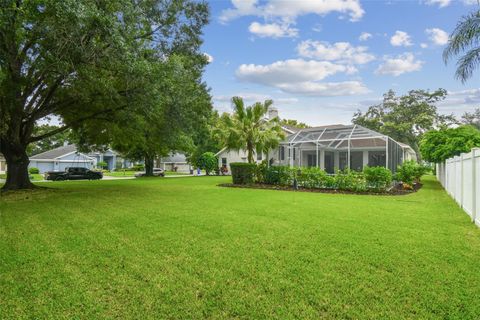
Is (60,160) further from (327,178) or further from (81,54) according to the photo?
(327,178)

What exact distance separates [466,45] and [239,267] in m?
10.5

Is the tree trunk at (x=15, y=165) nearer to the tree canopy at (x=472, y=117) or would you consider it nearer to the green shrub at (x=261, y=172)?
the green shrub at (x=261, y=172)

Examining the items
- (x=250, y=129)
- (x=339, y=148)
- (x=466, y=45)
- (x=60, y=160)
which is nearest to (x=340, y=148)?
(x=339, y=148)

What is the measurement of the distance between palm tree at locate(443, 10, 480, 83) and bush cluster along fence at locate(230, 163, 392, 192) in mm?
5394

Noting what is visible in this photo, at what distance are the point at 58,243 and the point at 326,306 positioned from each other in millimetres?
4771

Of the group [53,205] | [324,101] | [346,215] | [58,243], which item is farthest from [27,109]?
[324,101]

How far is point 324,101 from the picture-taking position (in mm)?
28562

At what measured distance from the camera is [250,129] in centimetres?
1925

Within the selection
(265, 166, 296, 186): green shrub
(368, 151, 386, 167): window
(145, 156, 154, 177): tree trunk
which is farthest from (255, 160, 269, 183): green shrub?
(145, 156, 154, 177): tree trunk

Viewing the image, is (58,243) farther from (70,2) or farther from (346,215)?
(346,215)

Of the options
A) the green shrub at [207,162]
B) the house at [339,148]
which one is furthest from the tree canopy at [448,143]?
the green shrub at [207,162]

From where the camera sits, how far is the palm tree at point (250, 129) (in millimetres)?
19188

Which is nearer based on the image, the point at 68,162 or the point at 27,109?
the point at 27,109

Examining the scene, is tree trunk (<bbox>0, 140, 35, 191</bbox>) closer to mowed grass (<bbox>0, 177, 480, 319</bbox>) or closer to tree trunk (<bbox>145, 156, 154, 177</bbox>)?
mowed grass (<bbox>0, 177, 480, 319</bbox>)
